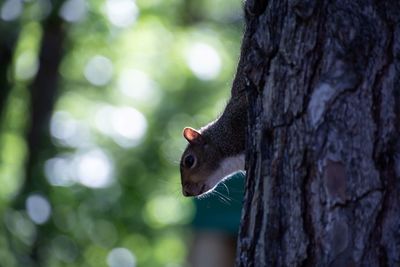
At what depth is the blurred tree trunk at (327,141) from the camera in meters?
3.04

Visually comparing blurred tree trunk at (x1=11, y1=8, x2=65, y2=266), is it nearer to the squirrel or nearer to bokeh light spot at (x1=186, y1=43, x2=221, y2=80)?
bokeh light spot at (x1=186, y1=43, x2=221, y2=80)

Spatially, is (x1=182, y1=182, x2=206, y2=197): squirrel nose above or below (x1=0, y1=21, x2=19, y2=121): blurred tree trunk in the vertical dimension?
below

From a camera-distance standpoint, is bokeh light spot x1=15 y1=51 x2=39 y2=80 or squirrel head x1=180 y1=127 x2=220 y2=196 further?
bokeh light spot x1=15 y1=51 x2=39 y2=80

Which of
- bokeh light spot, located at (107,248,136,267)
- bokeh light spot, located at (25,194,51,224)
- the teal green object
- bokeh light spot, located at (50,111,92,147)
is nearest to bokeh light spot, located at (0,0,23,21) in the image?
bokeh light spot, located at (50,111,92,147)

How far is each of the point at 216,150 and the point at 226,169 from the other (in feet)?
0.35

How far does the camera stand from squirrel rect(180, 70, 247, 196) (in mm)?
4793

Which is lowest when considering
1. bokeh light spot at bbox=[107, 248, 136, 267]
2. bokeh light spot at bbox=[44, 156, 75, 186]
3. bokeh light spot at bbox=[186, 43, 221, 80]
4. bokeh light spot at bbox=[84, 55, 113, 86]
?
bokeh light spot at bbox=[107, 248, 136, 267]

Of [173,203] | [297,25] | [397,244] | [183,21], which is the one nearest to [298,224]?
[397,244]

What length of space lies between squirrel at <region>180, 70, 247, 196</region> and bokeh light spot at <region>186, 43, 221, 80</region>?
6.64 metres

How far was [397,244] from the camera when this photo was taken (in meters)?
3.00

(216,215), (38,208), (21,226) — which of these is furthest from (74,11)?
(216,215)

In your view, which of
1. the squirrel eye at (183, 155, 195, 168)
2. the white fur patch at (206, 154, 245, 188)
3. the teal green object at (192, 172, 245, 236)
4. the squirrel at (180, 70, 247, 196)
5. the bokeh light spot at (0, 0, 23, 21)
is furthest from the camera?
the bokeh light spot at (0, 0, 23, 21)

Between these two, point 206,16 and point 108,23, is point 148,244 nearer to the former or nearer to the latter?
point 108,23

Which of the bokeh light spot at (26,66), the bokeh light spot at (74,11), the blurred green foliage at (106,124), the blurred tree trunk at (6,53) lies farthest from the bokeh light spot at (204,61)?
the blurred tree trunk at (6,53)
